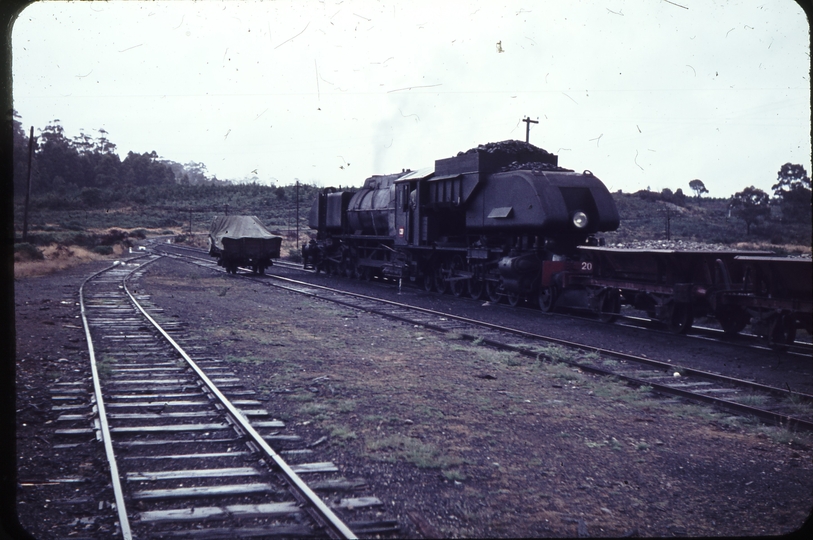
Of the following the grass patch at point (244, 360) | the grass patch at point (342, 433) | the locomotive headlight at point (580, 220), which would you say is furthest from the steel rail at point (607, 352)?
the grass patch at point (342, 433)

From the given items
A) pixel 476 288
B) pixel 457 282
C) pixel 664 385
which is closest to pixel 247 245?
pixel 457 282

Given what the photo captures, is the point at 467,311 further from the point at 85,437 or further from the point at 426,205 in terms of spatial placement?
the point at 85,437

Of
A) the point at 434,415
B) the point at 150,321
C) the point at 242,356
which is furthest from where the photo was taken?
the point at 150,321

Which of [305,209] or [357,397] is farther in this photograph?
[305,209]

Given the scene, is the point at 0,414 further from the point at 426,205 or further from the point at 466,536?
the point at 426,205

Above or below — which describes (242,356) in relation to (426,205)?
below

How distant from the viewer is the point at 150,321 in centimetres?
1280

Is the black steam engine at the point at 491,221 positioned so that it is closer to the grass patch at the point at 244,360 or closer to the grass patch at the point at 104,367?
the grass patch at the point at 244,360

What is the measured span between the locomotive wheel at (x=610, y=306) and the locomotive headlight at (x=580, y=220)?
83.3 inches

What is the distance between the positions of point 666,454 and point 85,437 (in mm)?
5101

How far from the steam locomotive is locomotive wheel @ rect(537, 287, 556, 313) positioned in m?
0.03

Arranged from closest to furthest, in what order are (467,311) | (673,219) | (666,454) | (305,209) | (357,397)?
(666,454), (357,397), (467,311), (673,219), (305,209)

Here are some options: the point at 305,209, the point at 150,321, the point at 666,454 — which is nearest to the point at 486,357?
the point at 666,454

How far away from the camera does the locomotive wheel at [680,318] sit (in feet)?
37.7
